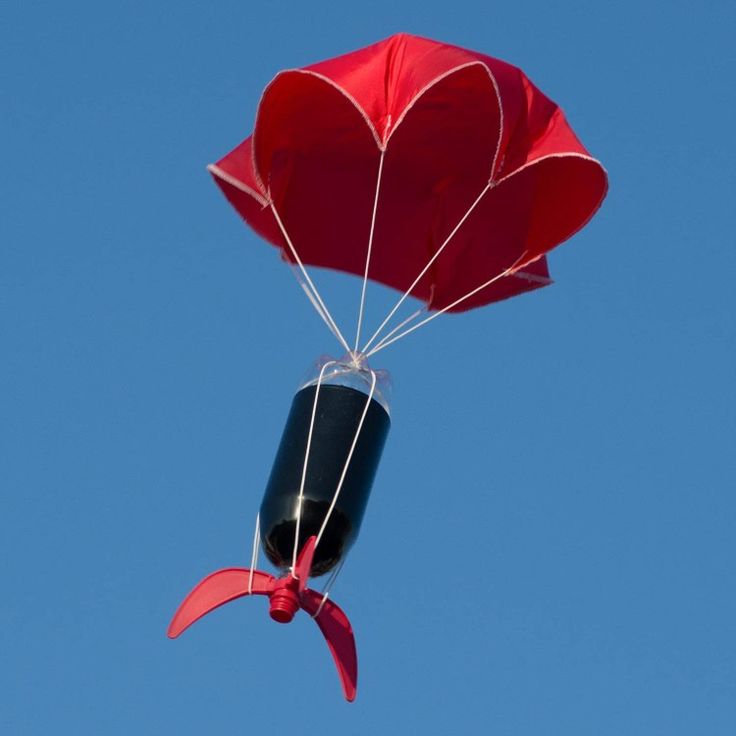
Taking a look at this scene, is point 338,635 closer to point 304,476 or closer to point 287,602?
point 287,602

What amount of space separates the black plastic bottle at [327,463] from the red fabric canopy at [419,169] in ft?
9.99

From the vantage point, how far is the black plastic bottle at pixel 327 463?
22.7 metres

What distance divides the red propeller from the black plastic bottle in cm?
31

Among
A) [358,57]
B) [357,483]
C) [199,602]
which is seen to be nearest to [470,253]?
[358,57]

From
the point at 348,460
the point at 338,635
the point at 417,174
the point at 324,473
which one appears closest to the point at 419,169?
the point at 417,174

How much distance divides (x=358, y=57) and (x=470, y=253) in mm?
2600

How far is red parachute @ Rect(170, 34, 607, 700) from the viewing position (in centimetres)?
2545

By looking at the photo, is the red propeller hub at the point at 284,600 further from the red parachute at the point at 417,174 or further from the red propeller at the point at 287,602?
the red parachute at the point at 417,174

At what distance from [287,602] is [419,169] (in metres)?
6.21

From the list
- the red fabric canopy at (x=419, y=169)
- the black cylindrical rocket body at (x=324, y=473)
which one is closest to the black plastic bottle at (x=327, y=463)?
the black cylindrical rocket body at (x=324, y=473)

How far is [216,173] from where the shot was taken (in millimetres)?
26547

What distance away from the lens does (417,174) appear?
26.3 meters

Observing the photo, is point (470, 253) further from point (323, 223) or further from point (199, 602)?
point (199, 602)

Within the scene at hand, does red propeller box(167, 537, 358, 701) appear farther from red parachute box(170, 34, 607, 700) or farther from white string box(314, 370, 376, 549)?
red parachute box(170, 34, 607, 700)
